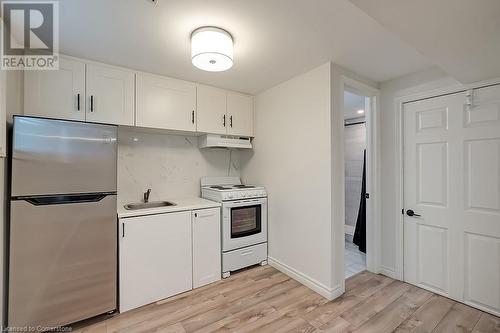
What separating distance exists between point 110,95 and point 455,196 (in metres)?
3.68

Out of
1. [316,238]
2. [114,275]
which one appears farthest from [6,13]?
[316,238]

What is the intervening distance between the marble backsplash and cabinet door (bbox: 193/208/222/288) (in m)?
0.72

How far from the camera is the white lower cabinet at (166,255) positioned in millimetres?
2098

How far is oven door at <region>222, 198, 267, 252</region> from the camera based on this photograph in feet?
Result: 9.04

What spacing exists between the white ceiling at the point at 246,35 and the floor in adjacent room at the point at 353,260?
248cm

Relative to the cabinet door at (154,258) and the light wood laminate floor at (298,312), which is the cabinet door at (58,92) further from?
the light wood laminate floor at (298,312)

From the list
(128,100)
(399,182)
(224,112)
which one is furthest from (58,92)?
(399,182)

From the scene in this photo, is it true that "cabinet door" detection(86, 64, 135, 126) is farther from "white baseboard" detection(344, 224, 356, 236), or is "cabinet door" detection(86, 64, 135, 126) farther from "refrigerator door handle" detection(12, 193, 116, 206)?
"white baseboard" detection(344, 224, 356, 236)

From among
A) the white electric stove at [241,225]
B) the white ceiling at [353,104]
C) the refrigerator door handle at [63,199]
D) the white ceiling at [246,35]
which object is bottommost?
the white electric stove at [241,225]

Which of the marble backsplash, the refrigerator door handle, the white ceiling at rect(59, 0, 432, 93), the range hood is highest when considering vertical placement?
the white ceiling at rect(59, 0, 432, 93)

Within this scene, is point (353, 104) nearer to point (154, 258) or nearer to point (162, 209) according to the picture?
point (162, 209)

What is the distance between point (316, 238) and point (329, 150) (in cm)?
97

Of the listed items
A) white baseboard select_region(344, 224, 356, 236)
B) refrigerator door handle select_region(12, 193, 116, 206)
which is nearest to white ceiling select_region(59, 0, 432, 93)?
refrigerator door handle select_region(12, 193, 116, 206)

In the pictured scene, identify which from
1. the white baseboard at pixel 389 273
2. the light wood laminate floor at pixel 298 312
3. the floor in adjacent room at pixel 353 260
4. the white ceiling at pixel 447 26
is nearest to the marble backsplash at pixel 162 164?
the light wood laminate floor at pixel 298 312
